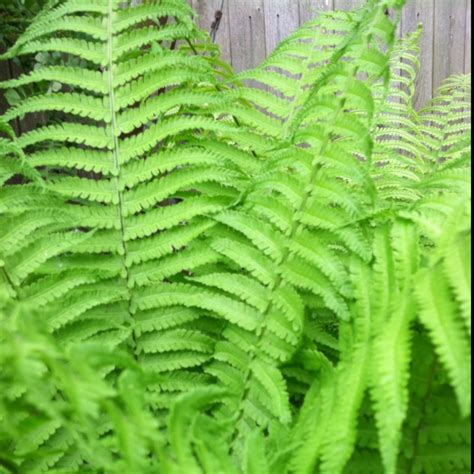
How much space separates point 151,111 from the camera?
0.88m

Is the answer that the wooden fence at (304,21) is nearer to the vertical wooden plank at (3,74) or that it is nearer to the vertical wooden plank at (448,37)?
the vertical wooden plank at (448,37)

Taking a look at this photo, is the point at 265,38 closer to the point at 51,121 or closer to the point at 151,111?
the point at 51,121

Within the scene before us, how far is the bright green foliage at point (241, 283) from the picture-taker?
1.79 ft

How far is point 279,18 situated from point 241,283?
237 cm

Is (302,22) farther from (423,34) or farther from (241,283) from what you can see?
(241,283)

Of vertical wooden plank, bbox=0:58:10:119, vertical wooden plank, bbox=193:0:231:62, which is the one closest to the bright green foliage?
vertical wooden plank, bbox=0:58:10:119

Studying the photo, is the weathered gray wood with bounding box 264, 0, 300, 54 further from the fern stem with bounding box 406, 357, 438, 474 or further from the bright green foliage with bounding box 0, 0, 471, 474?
the fern stem with bounding box 406, 357, 438, 474

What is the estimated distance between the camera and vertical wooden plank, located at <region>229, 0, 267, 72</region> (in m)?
2.81

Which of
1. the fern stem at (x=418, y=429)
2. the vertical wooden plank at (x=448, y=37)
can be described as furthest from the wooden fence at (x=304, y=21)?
the fern stem at (x=418, y=429)

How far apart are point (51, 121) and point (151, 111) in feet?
1.68

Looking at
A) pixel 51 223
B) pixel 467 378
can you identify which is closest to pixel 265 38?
pixel 51 223

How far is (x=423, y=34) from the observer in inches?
A: 120

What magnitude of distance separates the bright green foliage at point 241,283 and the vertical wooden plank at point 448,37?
2392mm

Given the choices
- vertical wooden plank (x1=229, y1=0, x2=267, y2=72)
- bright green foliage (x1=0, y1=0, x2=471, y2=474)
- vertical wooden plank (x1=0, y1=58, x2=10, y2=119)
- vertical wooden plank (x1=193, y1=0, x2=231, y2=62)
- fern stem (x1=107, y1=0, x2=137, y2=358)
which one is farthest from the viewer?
vertical wooden plank (x1=229, y1=0, x2=267, y2=72)
